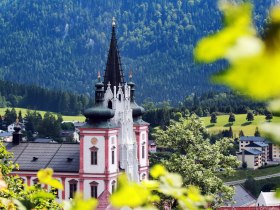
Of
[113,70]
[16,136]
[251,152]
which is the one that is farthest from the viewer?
[251,152]

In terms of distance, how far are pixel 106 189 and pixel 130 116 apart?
24.7 feet

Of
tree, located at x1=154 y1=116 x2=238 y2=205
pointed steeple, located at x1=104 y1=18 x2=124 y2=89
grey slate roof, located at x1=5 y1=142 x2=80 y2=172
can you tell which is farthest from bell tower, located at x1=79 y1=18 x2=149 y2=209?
tree, located at x1=154 y1=116 x2=238 y2=205

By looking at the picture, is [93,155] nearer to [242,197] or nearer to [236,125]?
[242,197]

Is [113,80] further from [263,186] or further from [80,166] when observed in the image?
[263,186]

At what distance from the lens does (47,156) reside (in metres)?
63.6

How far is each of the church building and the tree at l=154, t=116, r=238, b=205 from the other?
52.1 feet

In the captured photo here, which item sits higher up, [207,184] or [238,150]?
[238,150]

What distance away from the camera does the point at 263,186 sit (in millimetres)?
101562

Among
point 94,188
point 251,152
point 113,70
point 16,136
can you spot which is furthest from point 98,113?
point 251,152

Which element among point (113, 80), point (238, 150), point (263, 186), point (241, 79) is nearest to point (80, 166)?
point (113, 80)

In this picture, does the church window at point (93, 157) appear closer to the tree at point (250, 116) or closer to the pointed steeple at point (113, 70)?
the pointed steeple at point (113, 70)

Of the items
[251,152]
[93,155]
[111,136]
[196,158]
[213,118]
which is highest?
[213,118]

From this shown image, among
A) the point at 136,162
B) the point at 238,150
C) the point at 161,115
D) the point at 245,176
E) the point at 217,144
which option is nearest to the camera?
the point at 217,144

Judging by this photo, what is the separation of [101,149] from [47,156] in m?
6.24
